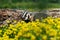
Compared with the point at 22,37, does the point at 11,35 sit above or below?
below

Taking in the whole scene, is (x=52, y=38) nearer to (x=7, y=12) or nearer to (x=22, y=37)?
(x=22, y=37)

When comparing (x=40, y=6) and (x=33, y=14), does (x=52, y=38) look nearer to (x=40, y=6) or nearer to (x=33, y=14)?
(x=40, y=6)

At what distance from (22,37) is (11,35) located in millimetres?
997

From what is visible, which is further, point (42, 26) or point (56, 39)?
point (42, 26)

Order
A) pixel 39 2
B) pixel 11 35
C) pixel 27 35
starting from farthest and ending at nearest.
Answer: pixel 11 35 → pixel 39 2 → pixel 27 35

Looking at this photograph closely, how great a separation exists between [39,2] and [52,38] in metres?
0.99

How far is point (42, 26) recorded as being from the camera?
3725mm

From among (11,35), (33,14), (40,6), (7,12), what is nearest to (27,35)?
(40,6)

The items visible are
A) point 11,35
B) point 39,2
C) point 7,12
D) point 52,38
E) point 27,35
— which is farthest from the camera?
point 7,12

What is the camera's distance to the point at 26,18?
6.43 metres

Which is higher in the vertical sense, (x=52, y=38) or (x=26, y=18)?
(x=52, y=38)

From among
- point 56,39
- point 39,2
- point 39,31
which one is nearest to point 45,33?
point 39,31

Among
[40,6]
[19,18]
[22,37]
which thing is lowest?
[19,18]

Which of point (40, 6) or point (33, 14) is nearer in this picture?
point (40, 6)
